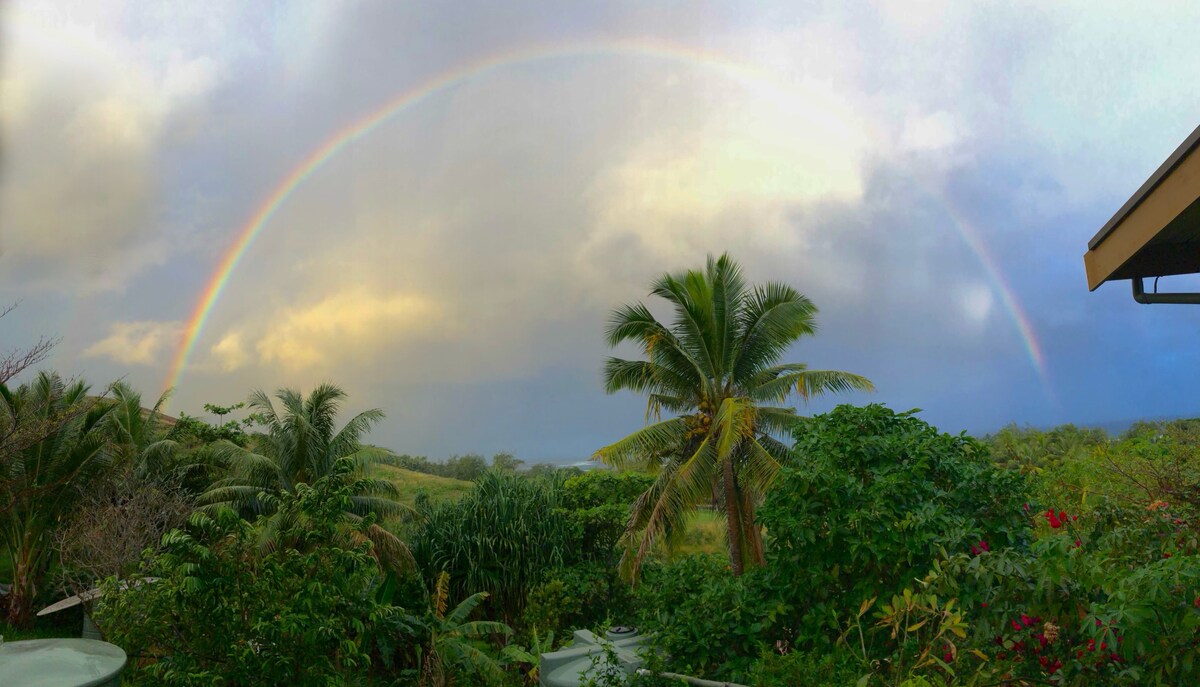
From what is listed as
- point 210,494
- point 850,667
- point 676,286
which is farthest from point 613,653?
point 210,494

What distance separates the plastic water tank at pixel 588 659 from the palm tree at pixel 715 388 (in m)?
7.94

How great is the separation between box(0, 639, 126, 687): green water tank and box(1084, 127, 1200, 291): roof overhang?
873 centimetres

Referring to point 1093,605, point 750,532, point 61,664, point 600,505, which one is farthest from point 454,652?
point 1093,605

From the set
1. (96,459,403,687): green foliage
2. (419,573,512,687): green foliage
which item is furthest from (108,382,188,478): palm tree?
(96,459,403,687): green foliage

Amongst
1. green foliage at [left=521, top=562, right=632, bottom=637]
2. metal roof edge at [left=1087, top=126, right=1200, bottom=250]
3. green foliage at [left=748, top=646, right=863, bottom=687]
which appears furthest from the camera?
green foliage at [left=521, top=562, right=632, bottom=637]

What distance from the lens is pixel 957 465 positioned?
6.23 metres

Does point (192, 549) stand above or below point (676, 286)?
below

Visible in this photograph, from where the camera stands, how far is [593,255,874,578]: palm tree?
616 inches

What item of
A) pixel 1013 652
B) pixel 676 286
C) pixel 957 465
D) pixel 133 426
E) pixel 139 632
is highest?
pixel 676 286

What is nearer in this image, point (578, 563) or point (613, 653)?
point (613, 653)

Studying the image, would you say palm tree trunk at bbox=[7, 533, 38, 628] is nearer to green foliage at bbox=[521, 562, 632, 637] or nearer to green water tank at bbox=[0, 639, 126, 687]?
green foliage at bbox=[521, 562, 632, 637]

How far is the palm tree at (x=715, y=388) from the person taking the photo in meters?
15.6

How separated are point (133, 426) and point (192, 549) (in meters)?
20.4

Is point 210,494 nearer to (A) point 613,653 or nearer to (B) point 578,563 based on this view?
(B) point 578,563
